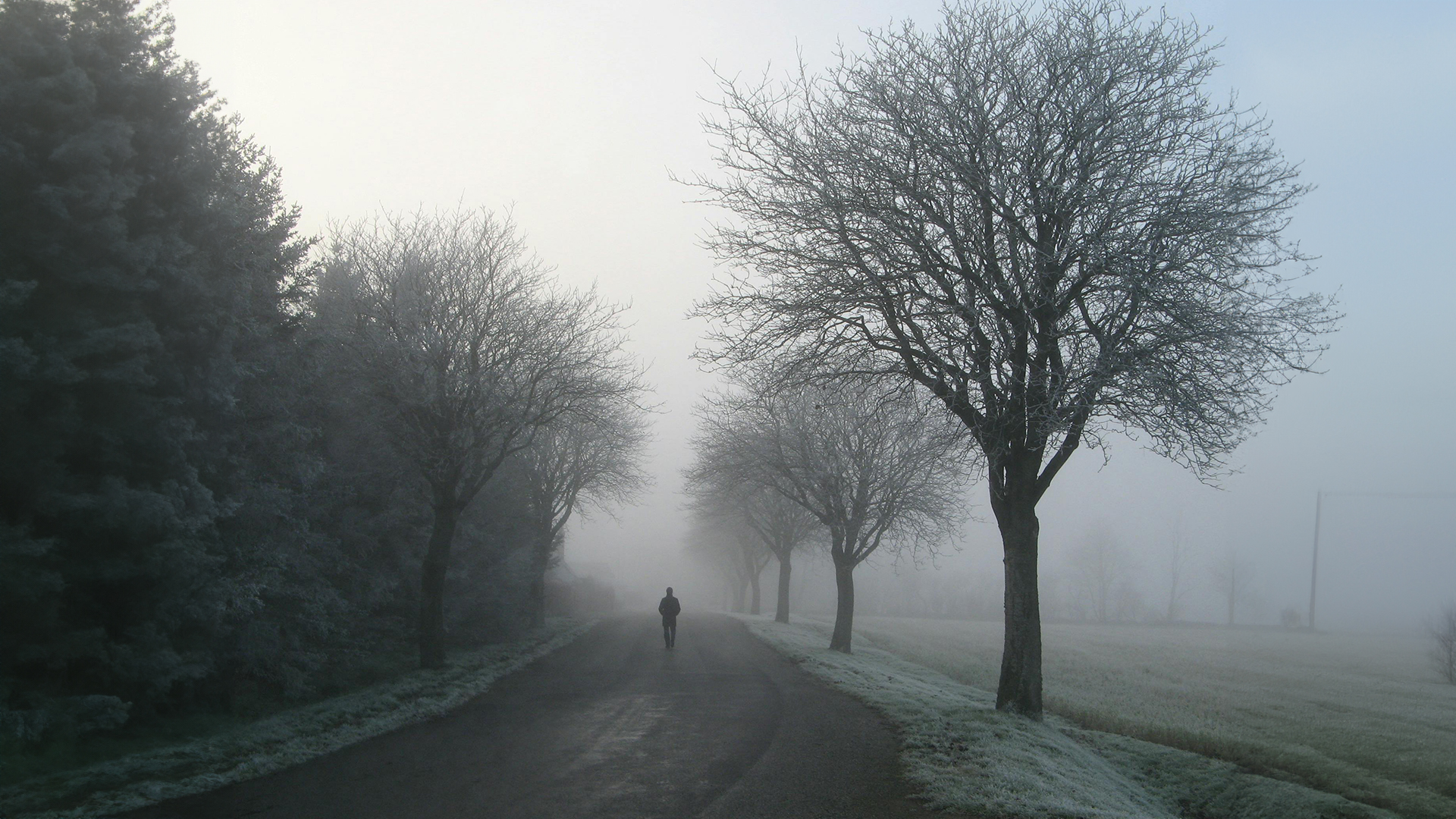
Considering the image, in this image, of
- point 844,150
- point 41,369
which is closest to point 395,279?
point 41,369

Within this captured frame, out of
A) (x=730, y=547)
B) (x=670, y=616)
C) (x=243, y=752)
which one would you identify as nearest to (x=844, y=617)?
(x=670, y=616)

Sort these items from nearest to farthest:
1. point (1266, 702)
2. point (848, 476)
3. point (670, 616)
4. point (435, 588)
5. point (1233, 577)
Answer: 1. point (435, 588)
2. point (1266, 702)
3. point (670, 616)
4. point (848, 476)
5. point (1233, 577)

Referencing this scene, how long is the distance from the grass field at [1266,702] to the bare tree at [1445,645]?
904 mm

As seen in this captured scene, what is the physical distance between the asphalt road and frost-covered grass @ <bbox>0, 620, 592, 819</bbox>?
326 mm

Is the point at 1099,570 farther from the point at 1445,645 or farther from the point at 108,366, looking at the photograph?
the point at 108,366

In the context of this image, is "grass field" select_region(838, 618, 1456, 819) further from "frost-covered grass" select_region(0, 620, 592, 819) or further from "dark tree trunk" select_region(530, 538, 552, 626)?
"dark tree trunk" select_region(530, 538, 552, 626)

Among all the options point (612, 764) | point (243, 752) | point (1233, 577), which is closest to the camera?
point (612, 764)

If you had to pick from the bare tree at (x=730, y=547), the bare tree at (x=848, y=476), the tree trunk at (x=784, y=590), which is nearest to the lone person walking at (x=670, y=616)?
the bare tree at (x=848, y=476)

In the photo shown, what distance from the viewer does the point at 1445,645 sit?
36875mm

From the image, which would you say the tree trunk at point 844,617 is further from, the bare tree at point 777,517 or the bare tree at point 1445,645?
the bare tree at point 1445,645

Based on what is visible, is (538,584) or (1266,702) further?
(538,584)

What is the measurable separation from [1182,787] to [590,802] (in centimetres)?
931

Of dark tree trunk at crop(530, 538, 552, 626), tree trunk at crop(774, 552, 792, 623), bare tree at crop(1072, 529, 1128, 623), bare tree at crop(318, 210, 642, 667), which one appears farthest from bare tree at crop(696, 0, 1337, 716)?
bare tree at crop(1072, 529, 1128, 623)

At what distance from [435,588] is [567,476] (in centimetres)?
1708
